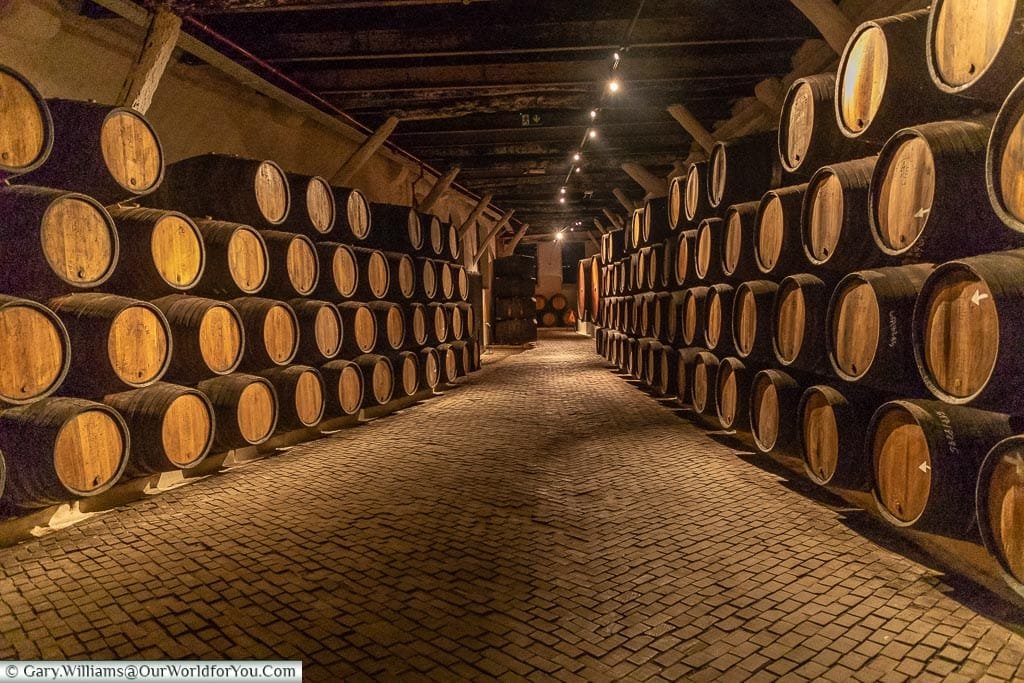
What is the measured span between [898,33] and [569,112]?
667 cm

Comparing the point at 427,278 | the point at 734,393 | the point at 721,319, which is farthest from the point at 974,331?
the point at 427,278

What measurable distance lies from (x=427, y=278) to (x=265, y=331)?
4.30m

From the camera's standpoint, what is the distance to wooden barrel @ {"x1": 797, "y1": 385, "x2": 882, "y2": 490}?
3998mm

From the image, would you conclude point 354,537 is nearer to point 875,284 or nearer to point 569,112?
point 875,284

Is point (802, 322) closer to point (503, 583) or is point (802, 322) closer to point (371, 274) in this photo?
point (503, 583)

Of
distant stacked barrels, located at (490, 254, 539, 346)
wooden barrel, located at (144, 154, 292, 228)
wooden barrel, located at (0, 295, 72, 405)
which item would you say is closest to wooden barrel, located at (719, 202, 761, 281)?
wooden barrel, located at (144, 154, 292, 228)

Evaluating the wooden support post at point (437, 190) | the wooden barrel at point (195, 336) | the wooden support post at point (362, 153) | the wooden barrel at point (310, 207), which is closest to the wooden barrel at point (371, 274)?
the wooden barrel at point (310, 207)

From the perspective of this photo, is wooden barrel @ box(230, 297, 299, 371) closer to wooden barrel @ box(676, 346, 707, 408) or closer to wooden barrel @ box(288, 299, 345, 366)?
wooden barrel @ box(288, 299, 345, 366)

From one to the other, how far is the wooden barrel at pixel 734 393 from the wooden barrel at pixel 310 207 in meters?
4.89

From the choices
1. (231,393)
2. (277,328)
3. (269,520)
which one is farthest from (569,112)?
(269,520)

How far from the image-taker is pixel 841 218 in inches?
156

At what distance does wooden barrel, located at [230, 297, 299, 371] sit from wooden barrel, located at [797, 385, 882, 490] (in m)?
4.97

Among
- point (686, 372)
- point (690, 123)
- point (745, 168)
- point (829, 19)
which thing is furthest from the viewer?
point (690, 123)

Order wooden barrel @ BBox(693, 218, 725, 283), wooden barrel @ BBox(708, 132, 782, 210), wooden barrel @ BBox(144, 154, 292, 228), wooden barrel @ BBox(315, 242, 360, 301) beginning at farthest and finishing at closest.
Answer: wooden barrel @ BBox(315, 242, 360, 301) → wooden barrel @ BBox(693, 218, 725, 283) → wooden barrel @ BBox(708, 132, 782, 210) → wooden barrel @ BBox(144, 154, 292, 228)
